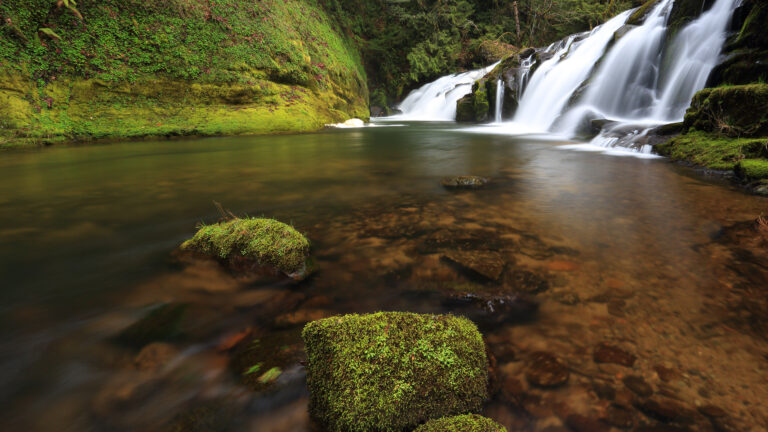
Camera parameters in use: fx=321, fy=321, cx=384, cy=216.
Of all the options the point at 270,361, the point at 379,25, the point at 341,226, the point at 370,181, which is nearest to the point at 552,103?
the point at 370,181

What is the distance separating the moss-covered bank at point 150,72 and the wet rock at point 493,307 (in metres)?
14.1

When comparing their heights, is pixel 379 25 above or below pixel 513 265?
above

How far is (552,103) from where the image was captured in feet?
48.6

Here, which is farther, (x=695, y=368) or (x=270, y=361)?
(x=270, y=361)

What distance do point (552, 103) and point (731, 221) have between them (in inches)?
516

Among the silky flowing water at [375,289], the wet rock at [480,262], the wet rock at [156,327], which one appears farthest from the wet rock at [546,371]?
the wet rock at [156,327]

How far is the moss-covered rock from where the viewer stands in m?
5.68

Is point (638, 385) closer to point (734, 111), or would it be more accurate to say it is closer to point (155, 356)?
point (155, 356)

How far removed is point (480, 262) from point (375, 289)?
0.94 m

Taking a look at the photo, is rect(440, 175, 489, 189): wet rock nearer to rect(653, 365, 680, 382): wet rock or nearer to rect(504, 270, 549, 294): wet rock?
rect(504, 270, 549, 294): wet rock

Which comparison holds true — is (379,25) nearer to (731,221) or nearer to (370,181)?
(370,181)

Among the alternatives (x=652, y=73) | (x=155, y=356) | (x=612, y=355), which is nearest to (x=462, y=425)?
(x=612, y=355)

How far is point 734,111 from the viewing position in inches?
239

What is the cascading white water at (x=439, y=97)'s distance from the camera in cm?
2547
